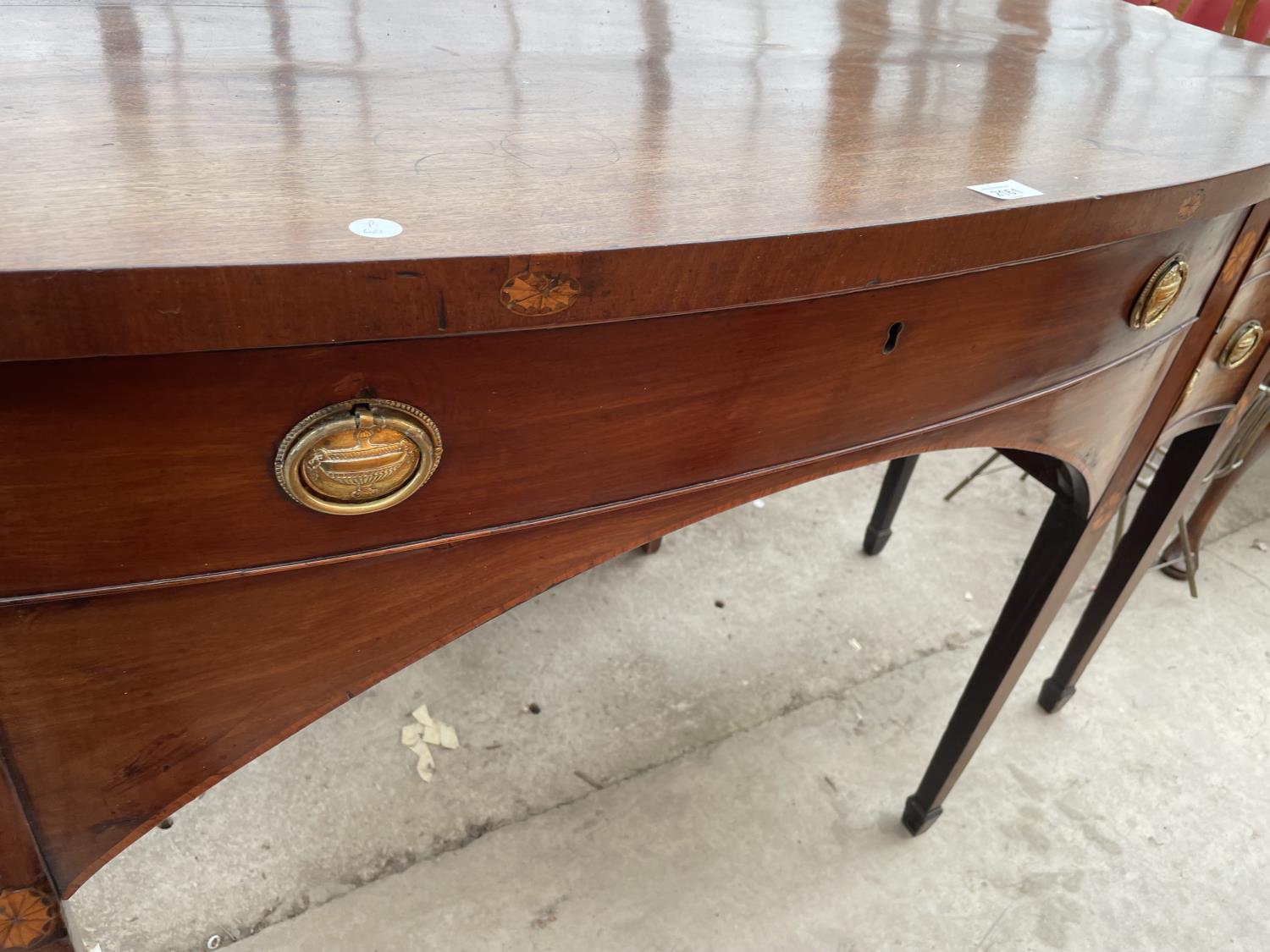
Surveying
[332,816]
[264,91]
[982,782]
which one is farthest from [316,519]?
[982,782]

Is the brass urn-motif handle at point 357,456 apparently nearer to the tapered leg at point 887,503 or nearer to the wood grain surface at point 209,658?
the wood grain surface at point 209,658

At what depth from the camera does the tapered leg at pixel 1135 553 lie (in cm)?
107

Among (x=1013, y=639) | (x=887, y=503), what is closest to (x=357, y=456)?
(x=1013, y=639)

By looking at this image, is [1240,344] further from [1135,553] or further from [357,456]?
[357,456]

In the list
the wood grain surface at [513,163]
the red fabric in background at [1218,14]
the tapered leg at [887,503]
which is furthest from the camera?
the tapered leg at [887,503]

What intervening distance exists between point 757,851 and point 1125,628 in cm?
75

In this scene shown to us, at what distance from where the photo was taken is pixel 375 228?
38cm

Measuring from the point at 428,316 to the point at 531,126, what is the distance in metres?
0.22

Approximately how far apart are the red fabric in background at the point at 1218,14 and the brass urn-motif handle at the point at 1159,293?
0.94 meters

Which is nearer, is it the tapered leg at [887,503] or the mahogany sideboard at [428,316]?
the mahogany sideboard at [428,316]

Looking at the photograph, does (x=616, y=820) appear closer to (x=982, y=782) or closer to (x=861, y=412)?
(x=982, y=782)

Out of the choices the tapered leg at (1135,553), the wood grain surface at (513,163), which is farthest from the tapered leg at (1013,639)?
the wood grain surface at (513,163)

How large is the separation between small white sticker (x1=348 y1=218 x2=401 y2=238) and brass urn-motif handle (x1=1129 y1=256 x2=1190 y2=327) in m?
0.54

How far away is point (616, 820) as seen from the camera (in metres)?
1.15
